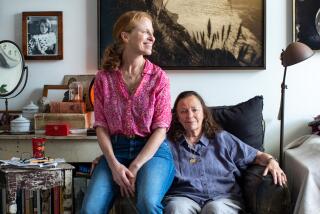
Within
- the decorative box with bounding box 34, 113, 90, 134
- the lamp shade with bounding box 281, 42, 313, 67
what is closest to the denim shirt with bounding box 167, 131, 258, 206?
the lamp shade with bounding box 281, 42, 313, 67

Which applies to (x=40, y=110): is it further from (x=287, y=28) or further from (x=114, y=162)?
(x=287, y=28)

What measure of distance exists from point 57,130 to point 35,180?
441 millimetres

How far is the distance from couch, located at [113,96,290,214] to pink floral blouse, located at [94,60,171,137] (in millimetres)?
356

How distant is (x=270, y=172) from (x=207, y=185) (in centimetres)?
31

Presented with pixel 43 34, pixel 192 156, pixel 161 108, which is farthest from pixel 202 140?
pixel 43 34

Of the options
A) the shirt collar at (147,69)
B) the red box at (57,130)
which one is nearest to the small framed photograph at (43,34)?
the red box at (57,130)

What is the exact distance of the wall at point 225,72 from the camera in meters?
2.85

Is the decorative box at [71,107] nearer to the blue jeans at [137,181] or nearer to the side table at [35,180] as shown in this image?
the side table at [35,180]

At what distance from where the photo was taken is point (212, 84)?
2.89m

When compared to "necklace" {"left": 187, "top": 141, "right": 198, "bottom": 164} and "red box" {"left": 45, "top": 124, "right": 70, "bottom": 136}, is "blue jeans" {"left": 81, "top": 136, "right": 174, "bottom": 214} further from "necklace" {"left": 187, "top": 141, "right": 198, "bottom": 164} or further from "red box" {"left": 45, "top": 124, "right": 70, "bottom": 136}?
"red box" {"left": 45, "top": 124, "right": 70, "bottom": 136}

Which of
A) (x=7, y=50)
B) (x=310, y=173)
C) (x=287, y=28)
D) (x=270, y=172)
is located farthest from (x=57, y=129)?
(x=287, y=28)

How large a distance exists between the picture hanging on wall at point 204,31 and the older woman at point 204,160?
64 centimetres

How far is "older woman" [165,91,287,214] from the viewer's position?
2016 mm

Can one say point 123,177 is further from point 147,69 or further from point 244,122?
point 244,122
